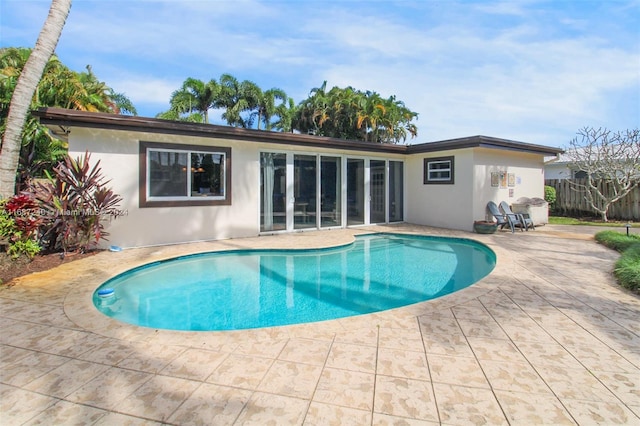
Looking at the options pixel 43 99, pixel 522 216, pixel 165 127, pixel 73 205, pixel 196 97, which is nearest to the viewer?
pixel 73 205

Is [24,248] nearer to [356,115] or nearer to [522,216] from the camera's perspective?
[522,216]

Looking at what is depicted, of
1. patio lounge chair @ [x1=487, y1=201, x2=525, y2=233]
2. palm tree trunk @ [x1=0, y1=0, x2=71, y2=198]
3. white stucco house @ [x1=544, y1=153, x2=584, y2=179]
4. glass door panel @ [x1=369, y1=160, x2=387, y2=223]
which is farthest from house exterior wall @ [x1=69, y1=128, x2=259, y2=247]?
white stucco house @ [x1=544, y1=153, x2=584, y2=179]

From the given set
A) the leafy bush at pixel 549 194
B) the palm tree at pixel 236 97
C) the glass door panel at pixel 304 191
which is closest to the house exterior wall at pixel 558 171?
the leafy bush at pixel 549 194

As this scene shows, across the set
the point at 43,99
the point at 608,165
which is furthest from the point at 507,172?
the point at 43,99

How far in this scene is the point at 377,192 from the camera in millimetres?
12516

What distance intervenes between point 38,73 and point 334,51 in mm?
11659

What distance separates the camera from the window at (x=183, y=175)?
813 cm

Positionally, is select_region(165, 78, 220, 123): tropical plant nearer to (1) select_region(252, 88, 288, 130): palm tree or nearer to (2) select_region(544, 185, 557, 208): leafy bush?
(1) select_region(252, 88, 288, 130): palm tree

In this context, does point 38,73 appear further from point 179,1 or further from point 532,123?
point 532,123

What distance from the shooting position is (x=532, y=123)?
19469 millimetres

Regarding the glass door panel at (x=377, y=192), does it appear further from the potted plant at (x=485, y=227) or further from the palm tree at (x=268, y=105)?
the palm tree at (x=268, y=105)

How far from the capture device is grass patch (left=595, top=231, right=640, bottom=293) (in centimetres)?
482

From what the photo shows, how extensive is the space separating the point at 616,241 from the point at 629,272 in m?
3.72

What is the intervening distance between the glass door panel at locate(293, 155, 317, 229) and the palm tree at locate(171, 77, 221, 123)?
14099 mm
